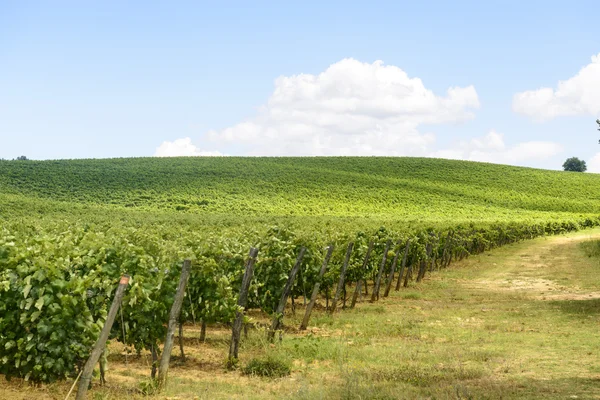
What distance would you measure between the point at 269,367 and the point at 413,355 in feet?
9.59

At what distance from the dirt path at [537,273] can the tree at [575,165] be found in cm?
13035

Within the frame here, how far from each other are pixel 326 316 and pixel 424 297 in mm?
6213

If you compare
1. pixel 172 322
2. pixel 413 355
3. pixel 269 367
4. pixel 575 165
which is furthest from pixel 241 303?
pixel 575 165

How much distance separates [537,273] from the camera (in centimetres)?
3139

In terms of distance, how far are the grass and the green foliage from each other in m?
0.08

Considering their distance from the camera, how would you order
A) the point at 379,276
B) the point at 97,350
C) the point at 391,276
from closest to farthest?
the point at 97,350
the point at 379,276
the point at 391,276

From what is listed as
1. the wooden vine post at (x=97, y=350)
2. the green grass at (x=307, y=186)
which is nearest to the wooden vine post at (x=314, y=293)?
the wooden vine post at (x=97, y=350)

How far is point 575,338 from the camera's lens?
582 inches

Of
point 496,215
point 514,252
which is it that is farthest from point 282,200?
point 514,252

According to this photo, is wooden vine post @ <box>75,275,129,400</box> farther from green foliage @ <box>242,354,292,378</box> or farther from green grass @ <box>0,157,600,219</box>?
green grass @ <box>0,157,600,219</box>

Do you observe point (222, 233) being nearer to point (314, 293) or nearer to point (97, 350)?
point (314, 293)

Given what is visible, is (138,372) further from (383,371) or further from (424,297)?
(424,297)

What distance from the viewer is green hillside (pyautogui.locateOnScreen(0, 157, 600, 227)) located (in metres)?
77.2

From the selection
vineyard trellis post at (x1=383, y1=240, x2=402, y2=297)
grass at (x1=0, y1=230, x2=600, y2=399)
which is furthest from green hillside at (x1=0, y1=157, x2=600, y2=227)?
grass at (x1=0, y1=230, x2=600, y2=399)
